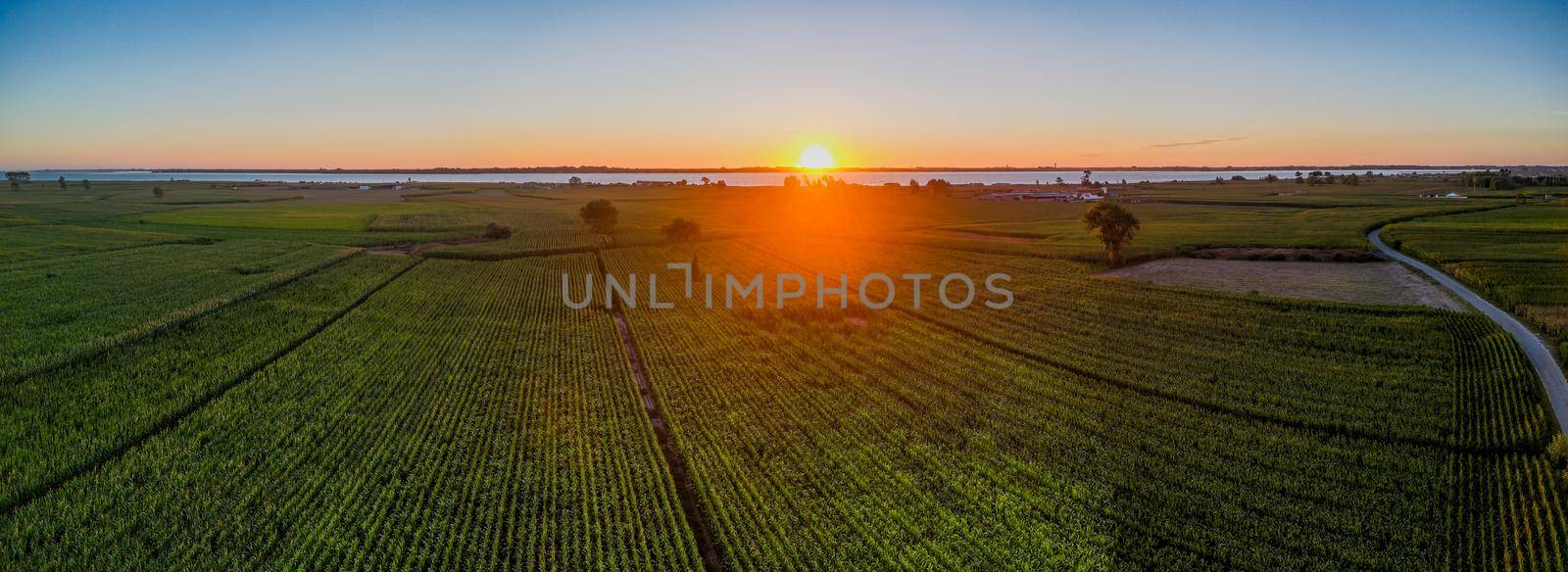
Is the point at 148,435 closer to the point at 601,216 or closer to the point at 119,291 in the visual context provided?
the point at 119,291

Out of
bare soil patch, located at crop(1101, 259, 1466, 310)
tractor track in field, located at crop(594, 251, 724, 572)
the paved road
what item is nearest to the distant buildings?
bare soil patch, located at crop(1101, 259, 1466, 310)

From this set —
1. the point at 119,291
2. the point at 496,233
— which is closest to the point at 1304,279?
the point at 119,291

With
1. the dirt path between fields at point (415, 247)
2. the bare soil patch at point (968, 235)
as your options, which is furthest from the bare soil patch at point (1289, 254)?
the dirt path between fields at point (415, 247)

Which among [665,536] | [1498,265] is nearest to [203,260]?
[665,536]

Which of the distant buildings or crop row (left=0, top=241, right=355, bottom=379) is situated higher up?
the distant buildings

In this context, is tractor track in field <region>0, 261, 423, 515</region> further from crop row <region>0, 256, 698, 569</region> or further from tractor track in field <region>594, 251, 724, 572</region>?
tractor track in field <region>594, 251, 724, 572</region>

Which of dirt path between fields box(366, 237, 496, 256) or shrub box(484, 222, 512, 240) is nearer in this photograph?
dirt path between fields box(366, 237, 496, 256)

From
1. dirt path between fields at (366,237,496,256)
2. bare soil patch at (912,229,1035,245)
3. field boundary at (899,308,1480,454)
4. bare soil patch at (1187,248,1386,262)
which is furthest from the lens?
dirt path between fields at (366,237,496,256)
